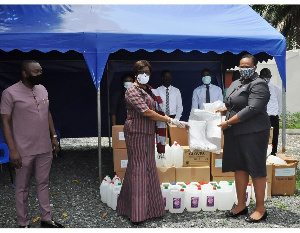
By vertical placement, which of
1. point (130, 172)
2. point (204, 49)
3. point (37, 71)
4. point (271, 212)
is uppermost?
point (204, 49)

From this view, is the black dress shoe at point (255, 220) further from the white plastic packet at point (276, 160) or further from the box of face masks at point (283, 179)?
the white plastic packet at point (276, 160)

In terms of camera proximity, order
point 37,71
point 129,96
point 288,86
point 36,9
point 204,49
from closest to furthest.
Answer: point 37,71 < point 129,96 < point 204,49 < point 36,9 < point 288,86

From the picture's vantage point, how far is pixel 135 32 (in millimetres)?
5586

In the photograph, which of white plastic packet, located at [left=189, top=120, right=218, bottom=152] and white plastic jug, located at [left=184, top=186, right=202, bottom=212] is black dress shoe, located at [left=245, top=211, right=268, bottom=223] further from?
white plastic packet, located at [left=189, top=120, right=218, bottom=152]

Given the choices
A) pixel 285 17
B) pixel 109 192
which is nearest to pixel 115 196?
pixel 109 192

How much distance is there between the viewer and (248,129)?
161 inches

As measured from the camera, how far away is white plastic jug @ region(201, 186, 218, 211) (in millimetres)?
4707

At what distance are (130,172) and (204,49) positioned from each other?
2.39 m

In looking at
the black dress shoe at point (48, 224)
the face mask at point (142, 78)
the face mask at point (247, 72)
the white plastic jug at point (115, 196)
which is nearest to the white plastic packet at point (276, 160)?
the face mask at point (247, 72)

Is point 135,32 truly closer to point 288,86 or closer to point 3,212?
point 3,212

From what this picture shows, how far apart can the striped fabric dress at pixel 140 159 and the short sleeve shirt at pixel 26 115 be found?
860mm

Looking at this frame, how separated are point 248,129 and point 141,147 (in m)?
1.12

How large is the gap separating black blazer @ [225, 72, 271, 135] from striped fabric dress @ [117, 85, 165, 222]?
2.89ft

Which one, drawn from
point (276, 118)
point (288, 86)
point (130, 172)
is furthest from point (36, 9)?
point (288, 86)
